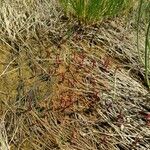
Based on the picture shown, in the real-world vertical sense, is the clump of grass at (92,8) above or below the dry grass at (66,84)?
above

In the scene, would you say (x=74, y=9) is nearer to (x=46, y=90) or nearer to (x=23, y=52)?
(x=23, y=52)

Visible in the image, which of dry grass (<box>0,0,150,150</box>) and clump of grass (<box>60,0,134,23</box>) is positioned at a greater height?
clump of grass (<box>60,0,134,23</box>)

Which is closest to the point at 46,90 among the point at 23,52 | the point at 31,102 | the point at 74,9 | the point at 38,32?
the point at 31,102

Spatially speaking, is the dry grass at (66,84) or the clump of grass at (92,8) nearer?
the dry grass at (66,84)

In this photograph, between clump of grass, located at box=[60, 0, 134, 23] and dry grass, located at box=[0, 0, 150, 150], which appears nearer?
dry grass, located at box=[0, 0, 150, 150]
